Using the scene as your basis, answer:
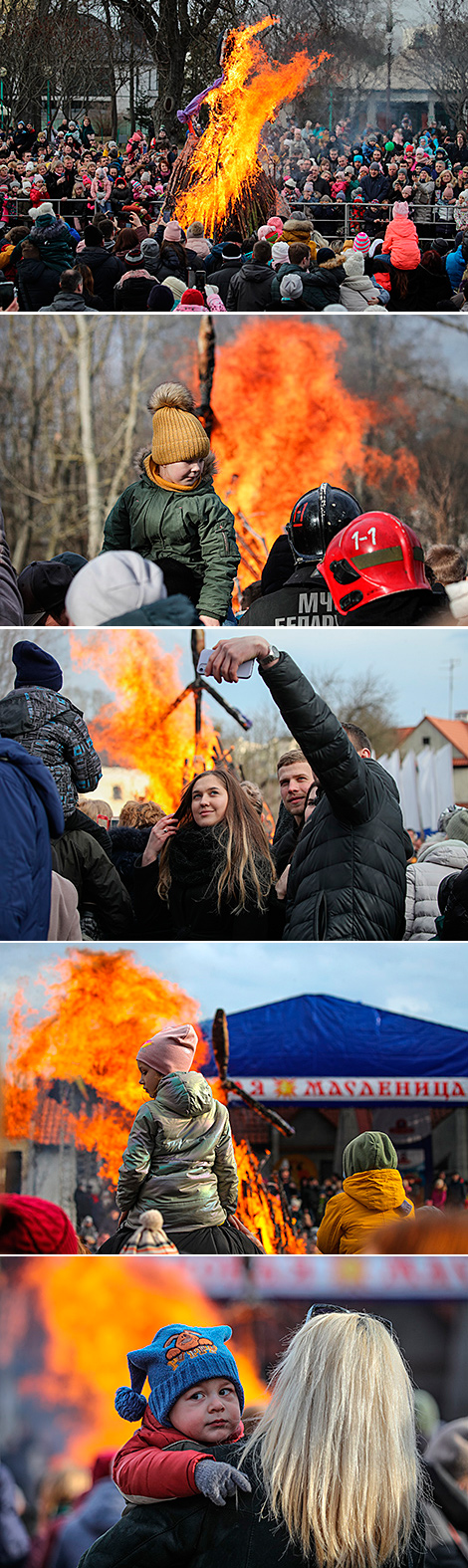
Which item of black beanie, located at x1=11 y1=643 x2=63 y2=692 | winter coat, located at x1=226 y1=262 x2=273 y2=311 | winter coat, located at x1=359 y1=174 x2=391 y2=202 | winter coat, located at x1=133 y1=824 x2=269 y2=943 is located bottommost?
winter coat, located at x1=133 y1=824 x2=269 y2=943

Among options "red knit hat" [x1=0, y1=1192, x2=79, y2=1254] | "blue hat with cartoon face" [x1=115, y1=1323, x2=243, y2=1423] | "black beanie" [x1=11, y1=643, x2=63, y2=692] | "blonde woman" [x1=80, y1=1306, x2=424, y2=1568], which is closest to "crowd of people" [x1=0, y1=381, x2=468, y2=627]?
"black beanie" [x1=11, y1=643, x2=63, y2=692]

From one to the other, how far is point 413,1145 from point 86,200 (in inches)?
543

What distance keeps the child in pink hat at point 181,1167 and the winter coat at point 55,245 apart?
19.5 feet

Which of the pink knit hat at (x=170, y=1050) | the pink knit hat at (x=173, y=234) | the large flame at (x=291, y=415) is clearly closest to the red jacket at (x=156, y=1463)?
the pink knit hat at (x=170, y=1050)

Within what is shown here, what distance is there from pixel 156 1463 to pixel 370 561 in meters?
3.43

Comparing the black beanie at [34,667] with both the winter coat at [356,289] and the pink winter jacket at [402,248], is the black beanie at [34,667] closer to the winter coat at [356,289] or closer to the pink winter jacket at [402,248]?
the winter coat at [356,289]

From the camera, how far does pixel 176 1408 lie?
10.9 ft

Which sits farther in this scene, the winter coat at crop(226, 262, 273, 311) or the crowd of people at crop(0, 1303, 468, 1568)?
the winter coat at crop(226, 262, 273, 311)

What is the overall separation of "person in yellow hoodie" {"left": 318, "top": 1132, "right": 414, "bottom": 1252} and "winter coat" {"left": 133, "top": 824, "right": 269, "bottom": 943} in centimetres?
96

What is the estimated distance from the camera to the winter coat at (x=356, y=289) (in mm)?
8727

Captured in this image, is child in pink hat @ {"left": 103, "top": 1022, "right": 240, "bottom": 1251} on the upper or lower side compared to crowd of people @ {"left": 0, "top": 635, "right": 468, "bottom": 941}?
lower

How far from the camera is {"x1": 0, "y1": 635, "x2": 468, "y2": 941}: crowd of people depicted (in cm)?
477

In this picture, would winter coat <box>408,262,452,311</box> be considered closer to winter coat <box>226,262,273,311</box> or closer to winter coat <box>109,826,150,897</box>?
winter coat <box>226,262,273,311</box>

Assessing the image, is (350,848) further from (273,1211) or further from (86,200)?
(86,200)
